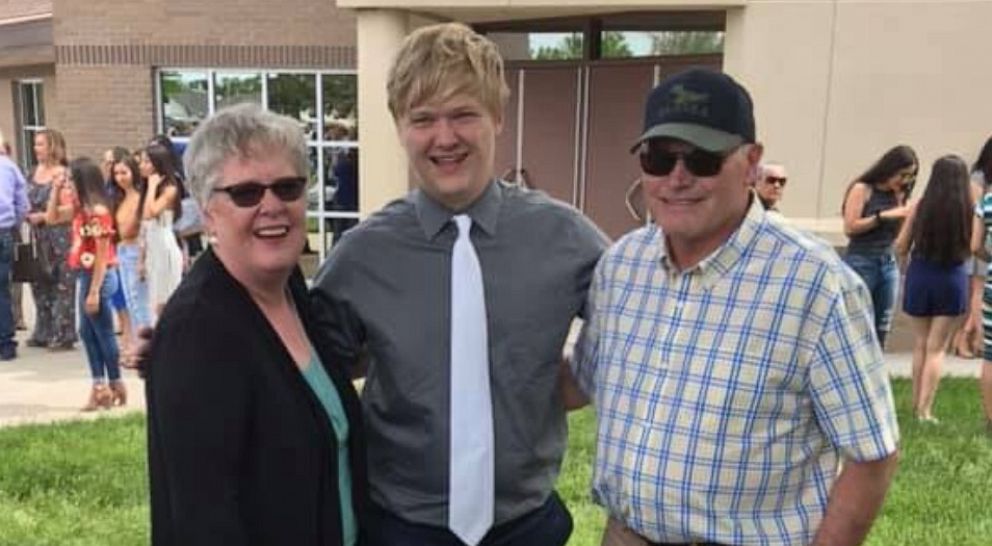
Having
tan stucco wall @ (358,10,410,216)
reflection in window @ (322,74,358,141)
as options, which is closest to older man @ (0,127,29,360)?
tan stucco wall @ (358,10,410,216)

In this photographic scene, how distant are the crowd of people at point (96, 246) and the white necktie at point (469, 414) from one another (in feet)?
13.9

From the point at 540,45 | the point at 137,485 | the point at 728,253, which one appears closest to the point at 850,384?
the point at 728,253

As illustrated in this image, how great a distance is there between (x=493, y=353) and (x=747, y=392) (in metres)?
0.61

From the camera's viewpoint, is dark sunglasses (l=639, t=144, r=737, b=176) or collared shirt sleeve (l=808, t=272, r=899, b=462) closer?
collared shirt sleeve (l=808, t=272, r=899, b=462)

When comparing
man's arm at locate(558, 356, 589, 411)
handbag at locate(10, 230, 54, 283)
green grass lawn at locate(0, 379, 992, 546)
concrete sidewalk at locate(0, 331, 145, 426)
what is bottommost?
concrete sidewalk at locate(0, 331, 145, 426)

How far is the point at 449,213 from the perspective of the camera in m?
2.40

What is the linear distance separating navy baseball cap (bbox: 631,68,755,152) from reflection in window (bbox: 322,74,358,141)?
11347 millimetres

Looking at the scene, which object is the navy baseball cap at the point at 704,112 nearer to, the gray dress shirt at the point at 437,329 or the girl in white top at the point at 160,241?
the gray dress shirt at the point at 437,329

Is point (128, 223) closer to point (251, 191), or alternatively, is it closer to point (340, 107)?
point (340, 107)

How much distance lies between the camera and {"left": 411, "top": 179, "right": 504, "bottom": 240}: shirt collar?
2.40 metres

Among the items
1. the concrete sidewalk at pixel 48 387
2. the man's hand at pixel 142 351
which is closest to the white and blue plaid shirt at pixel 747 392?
the man's hand at pixel 142 351

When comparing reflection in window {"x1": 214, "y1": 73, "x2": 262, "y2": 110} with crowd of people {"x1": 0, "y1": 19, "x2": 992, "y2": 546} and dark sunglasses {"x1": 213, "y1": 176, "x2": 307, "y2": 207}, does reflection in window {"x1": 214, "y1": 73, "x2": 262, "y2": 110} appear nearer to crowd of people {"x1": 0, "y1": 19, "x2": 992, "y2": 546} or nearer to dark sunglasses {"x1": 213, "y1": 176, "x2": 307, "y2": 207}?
crowd of people {"x1": 0, "y1": 19, "x2": 992, "y2": 546}

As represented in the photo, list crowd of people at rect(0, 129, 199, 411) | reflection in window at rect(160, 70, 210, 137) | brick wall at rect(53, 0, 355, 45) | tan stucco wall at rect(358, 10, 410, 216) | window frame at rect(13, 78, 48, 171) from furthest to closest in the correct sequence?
window frame at rect(13, 78, 48, 171)
reflection in window at rect(160, 70, 210, 137)
brick wall at rect(53, 0, 355, 45)
tan stucco wall at rect(358, 10, 410, 216)
crowd of people at rect(0, 129, 199, 411)

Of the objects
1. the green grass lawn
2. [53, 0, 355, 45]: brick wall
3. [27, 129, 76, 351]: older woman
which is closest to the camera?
the green grass lawn
